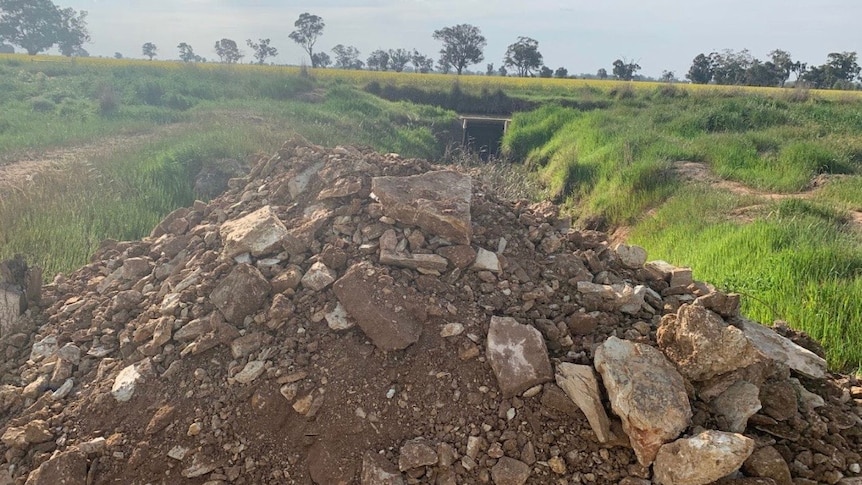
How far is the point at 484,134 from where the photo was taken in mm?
17234

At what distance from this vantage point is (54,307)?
3520 millimetres

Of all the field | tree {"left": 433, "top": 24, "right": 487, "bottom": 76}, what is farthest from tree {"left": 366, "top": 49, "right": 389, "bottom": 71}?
the field

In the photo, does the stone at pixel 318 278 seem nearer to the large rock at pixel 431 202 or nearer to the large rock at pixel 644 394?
the large rock at pixel 431 202

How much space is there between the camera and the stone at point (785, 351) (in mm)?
2682

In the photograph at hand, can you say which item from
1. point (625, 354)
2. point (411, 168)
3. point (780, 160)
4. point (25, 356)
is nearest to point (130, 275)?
point (25, 356)

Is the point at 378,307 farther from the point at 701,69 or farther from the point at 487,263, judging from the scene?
the point at 701,69

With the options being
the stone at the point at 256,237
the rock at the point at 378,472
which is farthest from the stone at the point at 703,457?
the stone at the point at 256,237

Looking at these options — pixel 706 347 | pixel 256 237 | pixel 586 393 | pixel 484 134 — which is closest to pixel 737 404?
pixel 706 347

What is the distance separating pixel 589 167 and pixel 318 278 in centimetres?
778

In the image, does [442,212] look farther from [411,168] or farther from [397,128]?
[397,128]

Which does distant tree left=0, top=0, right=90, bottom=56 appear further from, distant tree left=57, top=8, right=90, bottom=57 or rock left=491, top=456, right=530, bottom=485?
rock left=491, top=456, right=530, bottom=485

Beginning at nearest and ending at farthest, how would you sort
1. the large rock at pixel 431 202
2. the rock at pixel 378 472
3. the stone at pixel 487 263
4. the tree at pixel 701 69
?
the rock at pixel 378 472
the stone at pixel 487 263
the large rock at pixel 431 202
the tree at pixel 701 69

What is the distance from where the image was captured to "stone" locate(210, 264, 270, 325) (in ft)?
9.25

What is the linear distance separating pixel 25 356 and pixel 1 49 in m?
71.6
